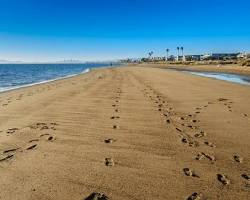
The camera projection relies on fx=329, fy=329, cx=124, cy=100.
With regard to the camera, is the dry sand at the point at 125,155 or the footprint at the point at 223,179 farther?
the footprint at the point at 223,179

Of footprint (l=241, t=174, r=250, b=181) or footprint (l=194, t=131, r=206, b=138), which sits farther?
footprint (l=194, t=131, r=206, b=138)

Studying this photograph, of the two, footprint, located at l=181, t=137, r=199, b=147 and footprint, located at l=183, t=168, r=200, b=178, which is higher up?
footprint, located at l=183, t=168, r=200, b=178

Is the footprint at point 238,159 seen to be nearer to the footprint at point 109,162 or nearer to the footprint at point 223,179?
the footprint at point 223,179

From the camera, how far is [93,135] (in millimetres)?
6926

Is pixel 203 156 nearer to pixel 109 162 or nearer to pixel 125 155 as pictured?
pixel 125 155

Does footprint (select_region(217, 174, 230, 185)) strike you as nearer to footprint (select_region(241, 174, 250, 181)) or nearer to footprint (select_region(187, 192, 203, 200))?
footprint (select_region(241, 174, 250, 181))

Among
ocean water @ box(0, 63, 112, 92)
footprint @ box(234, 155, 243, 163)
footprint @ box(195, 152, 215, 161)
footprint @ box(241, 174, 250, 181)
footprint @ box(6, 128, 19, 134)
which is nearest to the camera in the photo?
footprint @ box(241, 174, 250, 181)

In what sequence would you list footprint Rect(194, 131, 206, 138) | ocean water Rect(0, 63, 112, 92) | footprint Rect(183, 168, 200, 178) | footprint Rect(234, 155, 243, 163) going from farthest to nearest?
1. ocean water Rect(0, 63, 112, 92)
2. footprint Rect(194, 131, 206, 138)
3. footprint Rect(234, 155, 243, 163)
4. footprint Rect(183, 168, 200, 178)

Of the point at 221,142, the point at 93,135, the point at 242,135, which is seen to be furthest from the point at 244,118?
the point at 93,135

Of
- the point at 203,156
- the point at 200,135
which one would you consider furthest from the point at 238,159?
the point at 200,135

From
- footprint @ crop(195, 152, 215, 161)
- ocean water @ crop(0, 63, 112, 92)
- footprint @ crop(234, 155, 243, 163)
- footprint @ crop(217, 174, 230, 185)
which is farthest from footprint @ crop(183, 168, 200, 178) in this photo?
ocean water @ crop(0, 63, 112, 92)

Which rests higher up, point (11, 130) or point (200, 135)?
point (11, 130)

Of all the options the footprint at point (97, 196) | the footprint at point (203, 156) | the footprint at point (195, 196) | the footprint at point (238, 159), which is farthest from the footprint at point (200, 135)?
the footprint at point (97, 196)

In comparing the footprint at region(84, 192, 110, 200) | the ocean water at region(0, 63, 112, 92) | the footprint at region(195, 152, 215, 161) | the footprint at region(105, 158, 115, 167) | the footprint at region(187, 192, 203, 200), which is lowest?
the ocean water at region(0, 63, 112, 92)
